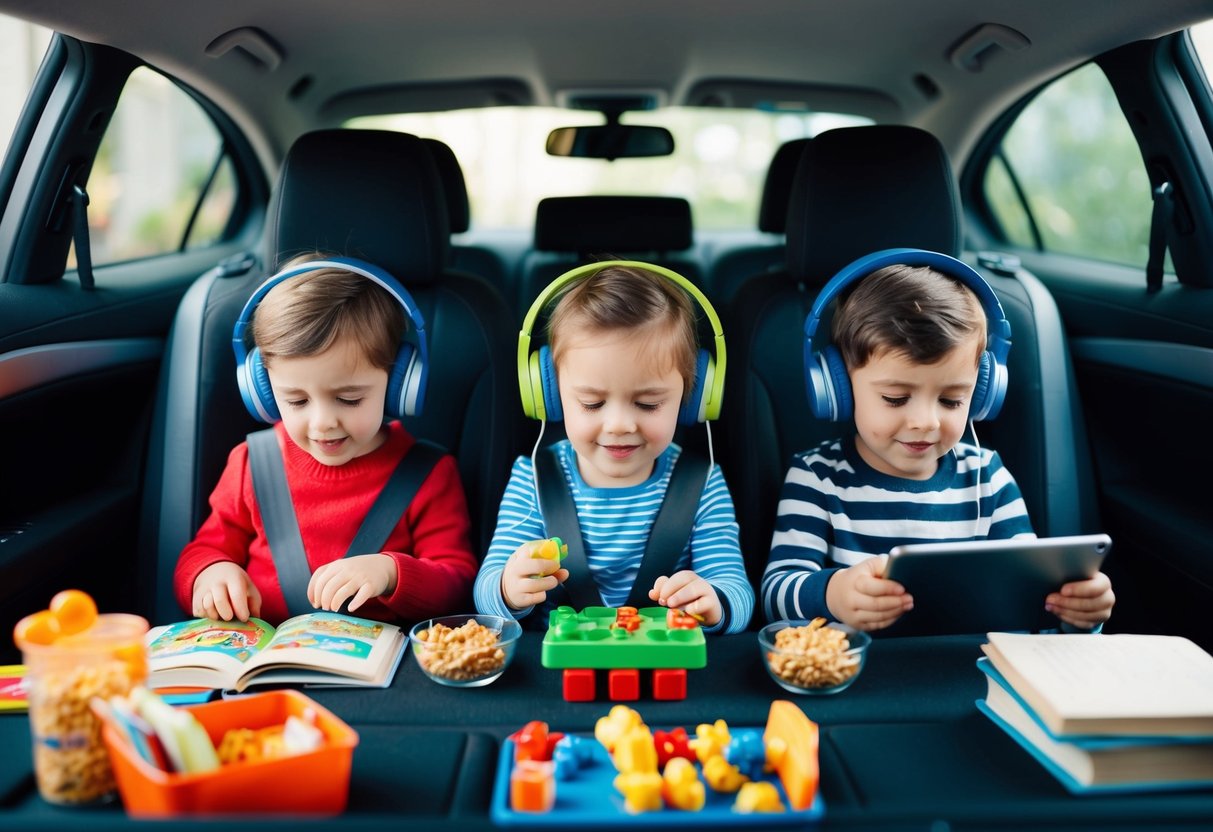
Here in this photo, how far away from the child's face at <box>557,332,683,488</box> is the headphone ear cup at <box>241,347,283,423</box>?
0.54 m

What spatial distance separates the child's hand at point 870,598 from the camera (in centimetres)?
167

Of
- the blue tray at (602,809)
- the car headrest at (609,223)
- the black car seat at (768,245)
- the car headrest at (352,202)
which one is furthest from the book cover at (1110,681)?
the car headrest at (609,223)

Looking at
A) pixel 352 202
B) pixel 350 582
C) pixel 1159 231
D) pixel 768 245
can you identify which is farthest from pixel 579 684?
pixel 768 245

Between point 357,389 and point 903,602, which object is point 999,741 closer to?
point 903,602

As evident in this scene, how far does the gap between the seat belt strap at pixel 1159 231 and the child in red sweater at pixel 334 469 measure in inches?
64.8

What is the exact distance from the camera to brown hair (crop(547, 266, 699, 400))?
186cm

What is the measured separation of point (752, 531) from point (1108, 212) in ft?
18.9

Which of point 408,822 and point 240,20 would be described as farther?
point 240,20

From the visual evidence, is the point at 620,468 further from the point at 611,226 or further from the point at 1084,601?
the point at 611,226

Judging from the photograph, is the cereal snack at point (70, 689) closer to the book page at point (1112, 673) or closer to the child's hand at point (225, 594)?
the child's hand at point (225, 594)

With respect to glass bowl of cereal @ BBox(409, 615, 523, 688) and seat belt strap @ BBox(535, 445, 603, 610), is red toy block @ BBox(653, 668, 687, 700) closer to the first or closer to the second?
glass bowl of cereal @ BBox(409, 615, 523, 688)

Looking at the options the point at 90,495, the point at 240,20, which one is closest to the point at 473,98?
the point at 240,20

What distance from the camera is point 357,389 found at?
1.91 metres

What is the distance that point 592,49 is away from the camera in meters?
2.94
